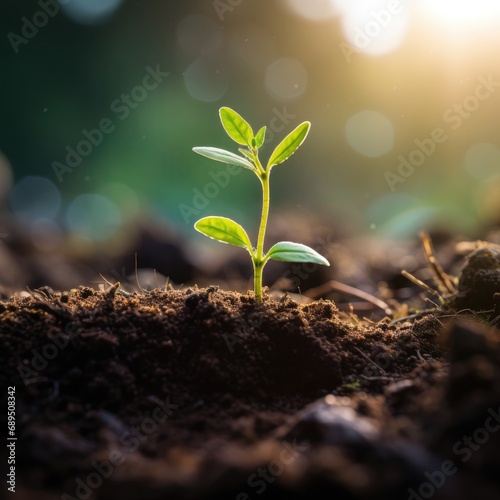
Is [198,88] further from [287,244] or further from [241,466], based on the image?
[241,466]

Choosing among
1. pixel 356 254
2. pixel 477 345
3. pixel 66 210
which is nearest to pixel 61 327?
pixel 477 345

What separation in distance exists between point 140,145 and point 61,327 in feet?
25.4

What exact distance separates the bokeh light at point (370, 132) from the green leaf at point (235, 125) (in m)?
8.04

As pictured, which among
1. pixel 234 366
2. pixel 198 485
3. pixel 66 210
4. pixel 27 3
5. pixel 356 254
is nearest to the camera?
pixel 198 485

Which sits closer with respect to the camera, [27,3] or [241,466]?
[241,466]

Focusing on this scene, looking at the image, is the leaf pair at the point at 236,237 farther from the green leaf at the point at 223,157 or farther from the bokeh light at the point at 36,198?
the bokeh light at the point at 36,198

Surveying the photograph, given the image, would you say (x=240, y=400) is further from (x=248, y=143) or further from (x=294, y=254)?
(x=248, y=143)

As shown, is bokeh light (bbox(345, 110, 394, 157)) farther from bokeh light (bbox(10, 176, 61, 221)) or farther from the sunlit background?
bokeh light (bbox(10, 176, 61, 221))

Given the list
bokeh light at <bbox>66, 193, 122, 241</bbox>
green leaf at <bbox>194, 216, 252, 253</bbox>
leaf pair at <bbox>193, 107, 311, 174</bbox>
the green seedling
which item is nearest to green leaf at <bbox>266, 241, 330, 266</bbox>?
the green seedling

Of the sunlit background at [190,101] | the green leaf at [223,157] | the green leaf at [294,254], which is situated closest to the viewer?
the green leaf at [294,254]

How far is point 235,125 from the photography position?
5.74 ft

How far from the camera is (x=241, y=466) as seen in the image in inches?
34.5

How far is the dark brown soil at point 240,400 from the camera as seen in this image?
0.88 meters

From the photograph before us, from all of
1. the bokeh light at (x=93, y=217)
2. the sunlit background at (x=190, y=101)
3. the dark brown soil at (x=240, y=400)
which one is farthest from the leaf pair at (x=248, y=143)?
the sunlit background at (x=190, y=101)
